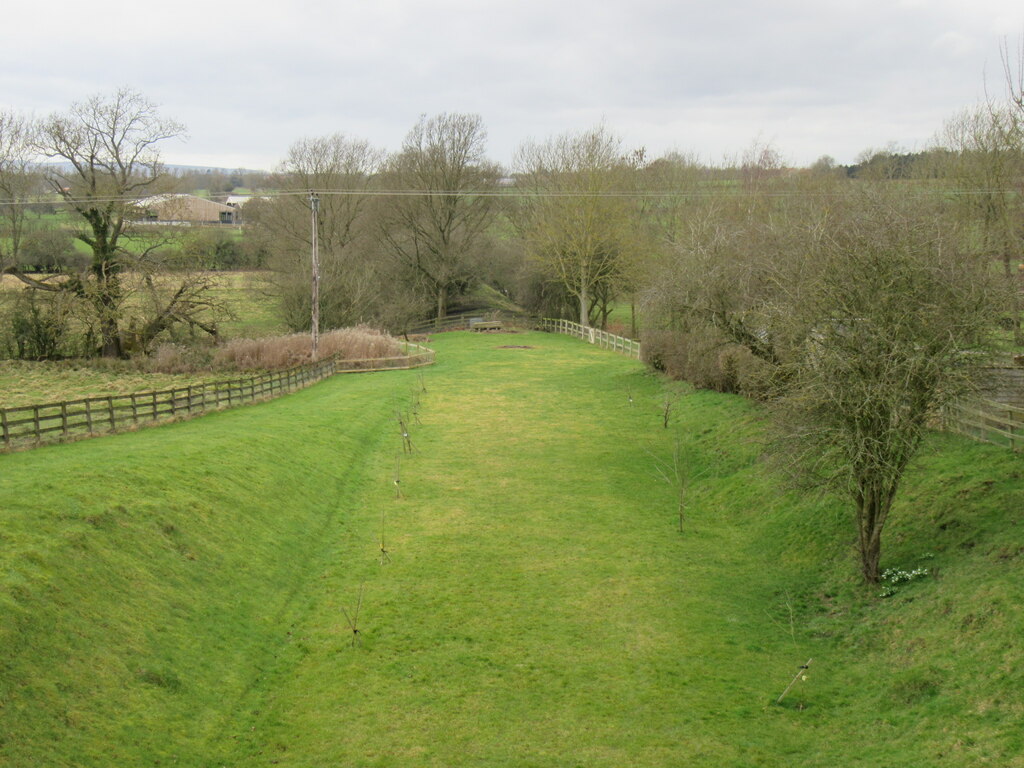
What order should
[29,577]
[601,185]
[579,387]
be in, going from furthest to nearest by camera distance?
[601,185], [579,387], [29,577]

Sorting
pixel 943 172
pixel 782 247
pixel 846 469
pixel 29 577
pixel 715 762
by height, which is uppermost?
pixel 943 172

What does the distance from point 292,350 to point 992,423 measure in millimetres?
34480

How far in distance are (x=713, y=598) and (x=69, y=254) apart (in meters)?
49.4

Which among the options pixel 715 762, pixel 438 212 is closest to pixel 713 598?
pixel 715 762

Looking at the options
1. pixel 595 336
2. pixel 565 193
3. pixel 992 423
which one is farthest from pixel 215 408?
pixel 595 336

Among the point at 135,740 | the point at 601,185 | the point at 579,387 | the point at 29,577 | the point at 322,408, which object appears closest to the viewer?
the point at 135,740

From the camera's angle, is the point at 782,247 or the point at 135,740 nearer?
the point at 135,740

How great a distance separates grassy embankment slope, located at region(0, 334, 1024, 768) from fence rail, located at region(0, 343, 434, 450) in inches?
43.3

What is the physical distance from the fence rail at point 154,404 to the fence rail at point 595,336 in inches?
485

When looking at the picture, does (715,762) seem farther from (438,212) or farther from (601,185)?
(438,212)

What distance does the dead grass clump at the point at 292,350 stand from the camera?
42969mm

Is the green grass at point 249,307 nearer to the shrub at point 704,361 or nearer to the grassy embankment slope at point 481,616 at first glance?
the shrub at point 704,361

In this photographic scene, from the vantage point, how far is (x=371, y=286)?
58875mm

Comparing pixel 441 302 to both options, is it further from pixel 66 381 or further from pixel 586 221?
pixel 66 381
